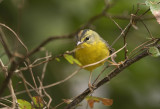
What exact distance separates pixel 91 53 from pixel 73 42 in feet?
1.42

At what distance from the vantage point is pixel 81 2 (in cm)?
381

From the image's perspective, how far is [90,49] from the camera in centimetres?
332

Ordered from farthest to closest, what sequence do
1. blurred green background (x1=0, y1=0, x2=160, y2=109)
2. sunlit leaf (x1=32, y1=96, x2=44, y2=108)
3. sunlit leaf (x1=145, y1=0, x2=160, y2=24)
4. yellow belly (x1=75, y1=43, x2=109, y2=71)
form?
blurred green background (x1=0, y1=0, x2=160, y2=109) < yellow belly (x1=75, y1=43, x2=109, y2=71) < sunlit leaf (x1=32, y1=96, x2=44, y2=108) < sunlit leaf (x1=145, y1=0, x2=160, y2=24)

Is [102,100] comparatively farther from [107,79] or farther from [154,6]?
[154,6]

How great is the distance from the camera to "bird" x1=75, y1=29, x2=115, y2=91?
10.5 ft

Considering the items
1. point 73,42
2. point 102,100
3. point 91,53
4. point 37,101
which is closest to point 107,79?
point 102,100

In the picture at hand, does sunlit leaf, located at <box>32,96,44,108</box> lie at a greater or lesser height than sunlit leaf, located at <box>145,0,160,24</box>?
lesser

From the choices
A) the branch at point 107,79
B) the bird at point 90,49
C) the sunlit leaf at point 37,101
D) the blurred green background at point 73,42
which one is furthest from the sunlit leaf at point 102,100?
the blurred green background at point 73,42

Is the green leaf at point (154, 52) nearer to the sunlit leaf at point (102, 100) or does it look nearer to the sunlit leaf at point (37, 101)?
the sunlit leaf at point (102, 100)

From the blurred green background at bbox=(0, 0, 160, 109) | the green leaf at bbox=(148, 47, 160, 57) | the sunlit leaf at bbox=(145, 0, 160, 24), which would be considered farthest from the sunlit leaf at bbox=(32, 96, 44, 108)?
the blurred green background at bbox=(0, 0, 160, 109)

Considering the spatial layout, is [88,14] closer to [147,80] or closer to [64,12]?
[64,12]

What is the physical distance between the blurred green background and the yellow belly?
1.24 feet

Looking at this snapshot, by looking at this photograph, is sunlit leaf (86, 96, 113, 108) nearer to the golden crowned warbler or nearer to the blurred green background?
the golden crowned warbler

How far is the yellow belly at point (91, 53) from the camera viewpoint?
3197 mm
